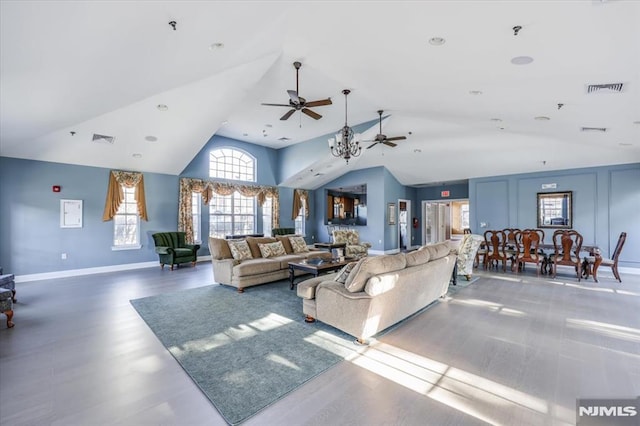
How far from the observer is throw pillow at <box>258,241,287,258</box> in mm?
6074

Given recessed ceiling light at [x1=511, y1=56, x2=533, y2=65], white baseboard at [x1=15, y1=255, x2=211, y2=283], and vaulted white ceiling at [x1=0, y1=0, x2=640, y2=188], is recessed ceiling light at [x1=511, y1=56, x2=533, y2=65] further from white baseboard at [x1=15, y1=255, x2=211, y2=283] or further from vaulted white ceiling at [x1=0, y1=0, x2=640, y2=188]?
white baseboard at [x1=15, y1=255, x2=211, y2=283]

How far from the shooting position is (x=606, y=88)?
3.20 m

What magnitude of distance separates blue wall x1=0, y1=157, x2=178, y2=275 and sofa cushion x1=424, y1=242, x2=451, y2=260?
7433 millimetres

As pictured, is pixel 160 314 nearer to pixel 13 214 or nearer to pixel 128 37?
pixel 128 37

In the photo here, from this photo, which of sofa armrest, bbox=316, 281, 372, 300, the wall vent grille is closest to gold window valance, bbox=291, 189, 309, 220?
sofa armrest, bbox=316, 281, 372, 300

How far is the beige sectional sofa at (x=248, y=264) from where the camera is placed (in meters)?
5.29

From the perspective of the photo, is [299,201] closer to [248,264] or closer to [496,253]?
[248,264]

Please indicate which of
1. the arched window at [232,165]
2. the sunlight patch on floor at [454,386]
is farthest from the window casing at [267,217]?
the sunlight patch on floor at [454,386]

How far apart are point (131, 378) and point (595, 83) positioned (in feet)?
17.8

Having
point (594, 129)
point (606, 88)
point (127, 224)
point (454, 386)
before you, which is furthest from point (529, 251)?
point (127, 224)

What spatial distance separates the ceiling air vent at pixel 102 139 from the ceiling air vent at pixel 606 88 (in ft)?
26.8

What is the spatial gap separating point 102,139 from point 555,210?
11.9m

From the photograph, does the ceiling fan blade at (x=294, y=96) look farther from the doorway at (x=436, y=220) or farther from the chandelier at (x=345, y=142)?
the doorway at (x=436, y=220)

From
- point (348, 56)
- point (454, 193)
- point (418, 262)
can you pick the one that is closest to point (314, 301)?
point (418, 262)
